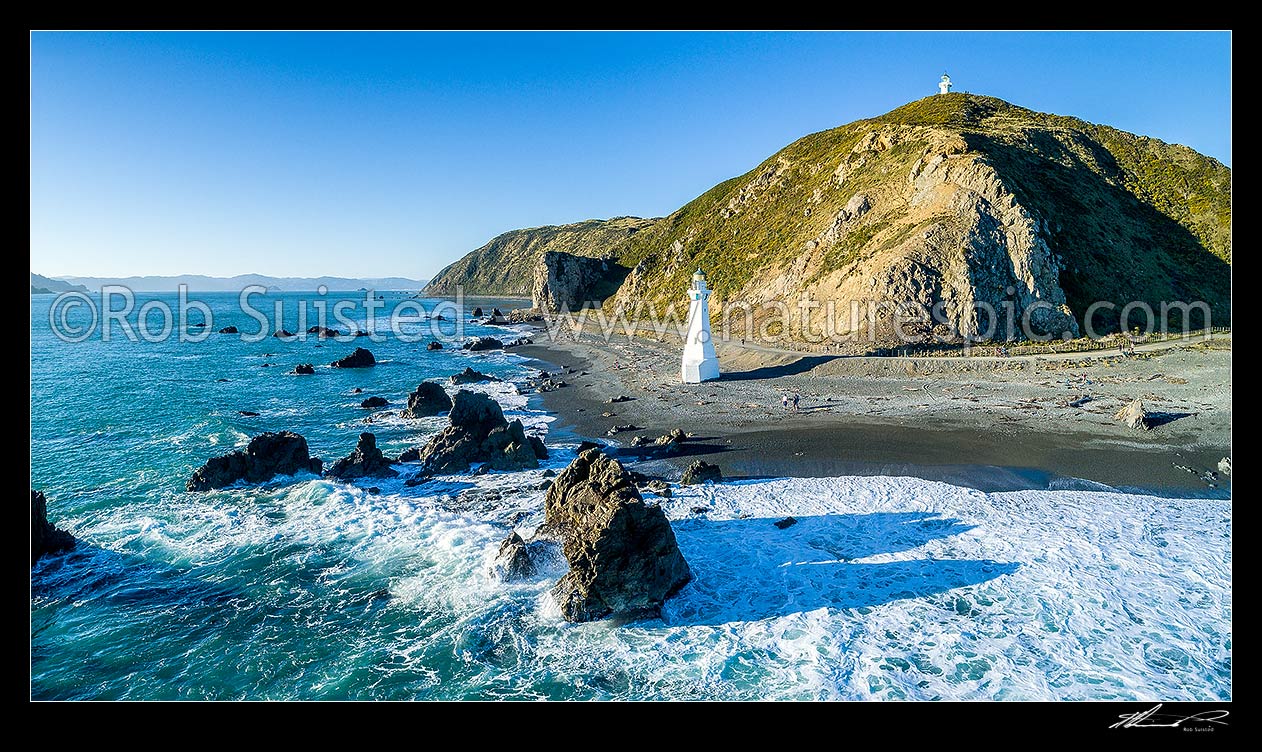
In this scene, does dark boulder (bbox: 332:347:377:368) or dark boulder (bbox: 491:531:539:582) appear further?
dark boulder (bbox: 332:347:377:368)

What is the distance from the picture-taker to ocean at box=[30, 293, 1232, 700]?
10.9 metres

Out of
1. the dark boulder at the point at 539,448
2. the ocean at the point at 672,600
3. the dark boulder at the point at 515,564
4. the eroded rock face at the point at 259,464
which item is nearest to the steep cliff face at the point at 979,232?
the ocean at the point at 672,600

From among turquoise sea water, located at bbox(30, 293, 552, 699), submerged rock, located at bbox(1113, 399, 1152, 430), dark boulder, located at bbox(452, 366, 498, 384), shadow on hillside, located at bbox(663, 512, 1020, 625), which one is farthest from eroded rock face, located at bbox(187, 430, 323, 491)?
submerged rock, located at bbox(1113, 399, 1152, 430)

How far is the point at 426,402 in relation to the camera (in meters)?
32.2

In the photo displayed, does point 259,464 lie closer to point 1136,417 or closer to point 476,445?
point 476,445

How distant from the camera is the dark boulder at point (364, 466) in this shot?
22188mm

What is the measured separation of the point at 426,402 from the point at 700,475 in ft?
60.7

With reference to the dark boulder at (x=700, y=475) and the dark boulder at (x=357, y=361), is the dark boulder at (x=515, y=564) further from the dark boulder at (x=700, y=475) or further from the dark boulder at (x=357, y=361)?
the dark boulder at (x=357, y=361)

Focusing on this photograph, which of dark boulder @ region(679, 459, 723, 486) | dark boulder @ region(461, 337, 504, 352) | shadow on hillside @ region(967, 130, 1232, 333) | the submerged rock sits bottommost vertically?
dark boulder @ region(679, 459, 723, 486)

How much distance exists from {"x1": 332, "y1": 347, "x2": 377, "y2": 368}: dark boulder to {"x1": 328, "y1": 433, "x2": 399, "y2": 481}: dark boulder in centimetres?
3197

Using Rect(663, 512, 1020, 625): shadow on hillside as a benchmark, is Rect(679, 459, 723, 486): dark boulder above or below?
above

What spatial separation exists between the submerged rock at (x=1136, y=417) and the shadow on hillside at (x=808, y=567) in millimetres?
13253

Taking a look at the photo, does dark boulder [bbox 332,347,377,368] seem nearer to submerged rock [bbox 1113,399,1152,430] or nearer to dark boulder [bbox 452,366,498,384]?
dark boulder [bbox 452,366,498,384]
